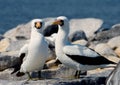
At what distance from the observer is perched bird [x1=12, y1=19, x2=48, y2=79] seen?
52.4 ft

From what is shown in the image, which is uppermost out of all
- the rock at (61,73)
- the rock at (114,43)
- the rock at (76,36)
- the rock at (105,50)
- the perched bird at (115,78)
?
the rock at (76,36)

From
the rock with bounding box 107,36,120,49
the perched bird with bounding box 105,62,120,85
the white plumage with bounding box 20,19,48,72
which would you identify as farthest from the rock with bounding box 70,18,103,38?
the perched bird with bounding box 105,62,120,85

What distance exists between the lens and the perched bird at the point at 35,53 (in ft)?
52.4

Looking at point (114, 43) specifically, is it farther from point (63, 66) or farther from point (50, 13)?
point (50, 13)

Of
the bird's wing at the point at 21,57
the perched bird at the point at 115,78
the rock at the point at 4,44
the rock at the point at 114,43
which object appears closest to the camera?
the perched bird at the point at 115,78

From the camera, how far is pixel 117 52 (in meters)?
22.1

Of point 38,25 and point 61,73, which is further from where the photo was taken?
point 61,73

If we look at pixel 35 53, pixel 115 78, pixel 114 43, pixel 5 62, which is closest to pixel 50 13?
pixel 114 43

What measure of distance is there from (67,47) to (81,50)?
31 centimetres

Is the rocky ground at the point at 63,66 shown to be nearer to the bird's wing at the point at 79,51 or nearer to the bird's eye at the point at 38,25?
the bird's wing at the point at 79,51

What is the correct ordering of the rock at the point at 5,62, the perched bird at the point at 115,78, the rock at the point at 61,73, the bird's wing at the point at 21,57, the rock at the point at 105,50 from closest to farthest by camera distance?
the perched bird at the point at 115,78 → the bird's wing at the point at 21,57 → the rock at the point at 61,73 → the rock at the point at 5,62 → the rock at the point at 105,50

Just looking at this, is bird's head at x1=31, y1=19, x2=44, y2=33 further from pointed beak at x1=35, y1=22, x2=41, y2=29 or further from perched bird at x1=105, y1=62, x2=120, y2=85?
perched bird at x1=105, y1=62, x2=120, y2=85

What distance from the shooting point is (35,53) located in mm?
16016

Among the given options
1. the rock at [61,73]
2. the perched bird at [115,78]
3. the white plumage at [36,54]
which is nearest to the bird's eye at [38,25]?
the white plumage at [36,54]
